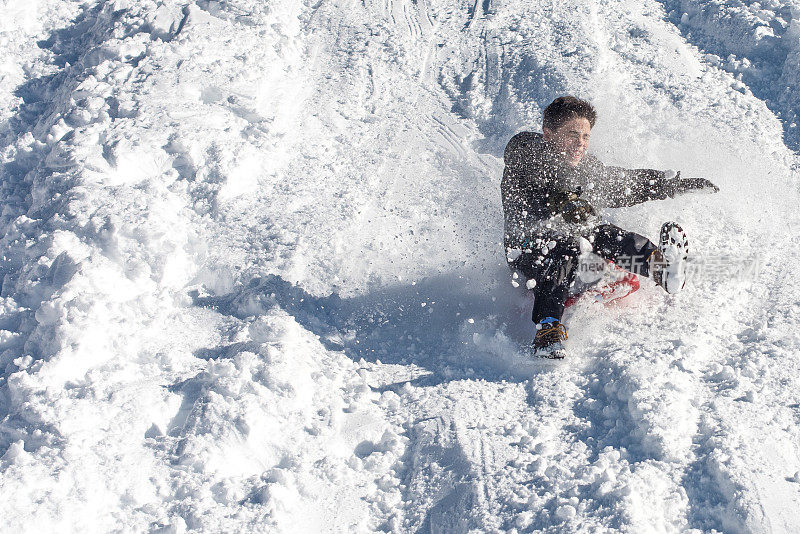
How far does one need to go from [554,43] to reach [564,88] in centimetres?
49

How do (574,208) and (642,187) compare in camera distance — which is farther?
(642,187)

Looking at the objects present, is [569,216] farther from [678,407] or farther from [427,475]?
[427,475]

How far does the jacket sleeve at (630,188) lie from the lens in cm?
339

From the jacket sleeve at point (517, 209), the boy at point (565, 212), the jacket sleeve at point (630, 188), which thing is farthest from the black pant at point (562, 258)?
the jacket sleeve at point (630, 188)

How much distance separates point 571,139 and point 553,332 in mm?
1045

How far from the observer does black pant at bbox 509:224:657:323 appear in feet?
9.76

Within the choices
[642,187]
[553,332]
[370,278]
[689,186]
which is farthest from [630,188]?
[370,278]

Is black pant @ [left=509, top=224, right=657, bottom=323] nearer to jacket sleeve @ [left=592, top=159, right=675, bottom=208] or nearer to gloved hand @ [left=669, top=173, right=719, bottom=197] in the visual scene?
jacket sleeve @ [left=592, top=159, right=675, bottom=208]

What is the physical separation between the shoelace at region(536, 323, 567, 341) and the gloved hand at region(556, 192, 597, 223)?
1.81 ft

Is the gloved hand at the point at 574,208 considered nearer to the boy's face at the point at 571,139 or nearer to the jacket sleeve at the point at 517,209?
the jacket sleeve at the point at 517,209

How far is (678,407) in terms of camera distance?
98.5 inches

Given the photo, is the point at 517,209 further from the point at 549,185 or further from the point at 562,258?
the point at 562,258

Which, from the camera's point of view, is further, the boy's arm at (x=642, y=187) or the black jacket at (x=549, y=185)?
the boy's arm at (x=642, y=187)

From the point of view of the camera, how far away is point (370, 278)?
Result: 3461 millimetres
